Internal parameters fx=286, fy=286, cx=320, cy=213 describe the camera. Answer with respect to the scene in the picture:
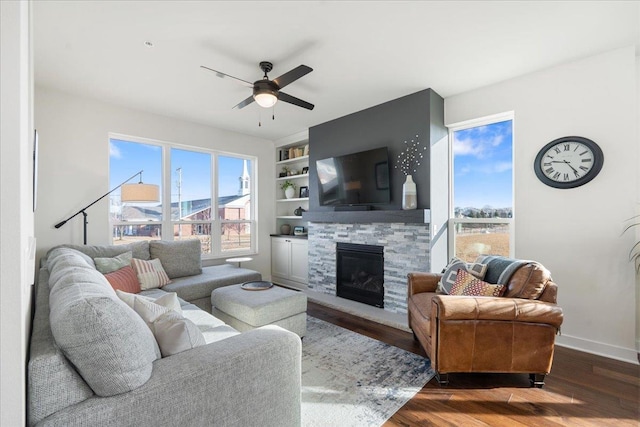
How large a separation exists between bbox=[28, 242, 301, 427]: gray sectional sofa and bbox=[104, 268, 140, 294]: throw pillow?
1.37 meters

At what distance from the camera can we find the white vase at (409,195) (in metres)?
3.31

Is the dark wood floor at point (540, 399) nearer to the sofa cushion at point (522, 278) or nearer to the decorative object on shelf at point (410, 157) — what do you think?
the sofa cushion at point (522, 278)

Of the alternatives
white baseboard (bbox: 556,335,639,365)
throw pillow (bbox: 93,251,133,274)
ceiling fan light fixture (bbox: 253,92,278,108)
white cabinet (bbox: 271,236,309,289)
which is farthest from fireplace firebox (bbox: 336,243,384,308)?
throw pillow (bbox: 93,251,133,274)

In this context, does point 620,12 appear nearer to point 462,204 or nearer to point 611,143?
point 611,143

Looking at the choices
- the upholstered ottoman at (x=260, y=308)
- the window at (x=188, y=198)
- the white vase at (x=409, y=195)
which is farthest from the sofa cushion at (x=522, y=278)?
the window at (x=188, y=198)

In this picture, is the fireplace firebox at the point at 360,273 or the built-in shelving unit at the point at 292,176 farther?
the built-in shelving unit at the point at 292,176

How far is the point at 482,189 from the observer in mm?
3316

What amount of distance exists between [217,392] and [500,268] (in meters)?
2.32

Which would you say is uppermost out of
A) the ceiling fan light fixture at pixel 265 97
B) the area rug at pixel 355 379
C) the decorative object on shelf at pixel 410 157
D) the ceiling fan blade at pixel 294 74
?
the ceiling fan blade at pixel 294 74

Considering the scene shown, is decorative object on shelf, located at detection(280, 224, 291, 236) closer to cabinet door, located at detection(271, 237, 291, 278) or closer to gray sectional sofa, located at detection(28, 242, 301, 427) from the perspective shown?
cabinet door, located at detection(271, 237, 291, 278)

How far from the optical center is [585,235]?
102 inches

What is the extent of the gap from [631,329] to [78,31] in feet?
16.5

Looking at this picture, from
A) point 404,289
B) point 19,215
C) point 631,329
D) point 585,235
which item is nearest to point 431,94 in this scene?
point 585,235

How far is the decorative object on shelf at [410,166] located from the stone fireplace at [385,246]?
0.59ft
